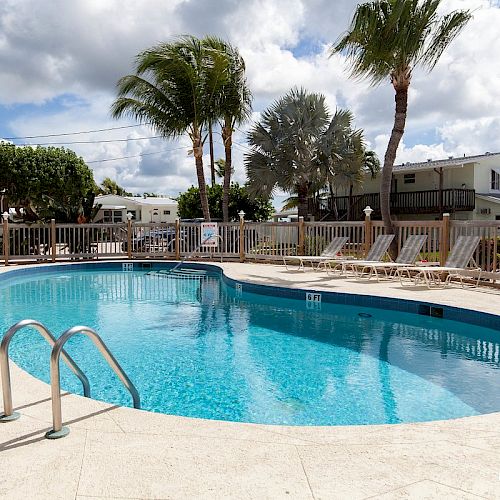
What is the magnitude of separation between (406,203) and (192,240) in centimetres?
1189

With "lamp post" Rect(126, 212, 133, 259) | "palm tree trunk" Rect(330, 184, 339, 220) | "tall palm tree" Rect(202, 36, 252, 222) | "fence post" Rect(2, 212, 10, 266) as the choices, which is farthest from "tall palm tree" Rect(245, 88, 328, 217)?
"fence post" Rect(2, 212, 10, 266)

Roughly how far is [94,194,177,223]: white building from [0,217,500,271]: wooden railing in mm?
16541

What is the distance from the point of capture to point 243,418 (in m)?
4.29

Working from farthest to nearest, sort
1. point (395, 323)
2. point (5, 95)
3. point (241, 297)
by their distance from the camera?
point (5, 95) → point (241, 297) → point (395, 323)

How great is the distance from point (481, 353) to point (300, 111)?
15264mm

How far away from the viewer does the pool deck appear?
2.34 metres

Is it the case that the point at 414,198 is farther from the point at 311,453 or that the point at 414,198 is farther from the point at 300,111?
the point at 311,453

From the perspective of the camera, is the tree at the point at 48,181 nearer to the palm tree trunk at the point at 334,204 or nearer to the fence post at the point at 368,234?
the palm tree trunk at the point at 334,204

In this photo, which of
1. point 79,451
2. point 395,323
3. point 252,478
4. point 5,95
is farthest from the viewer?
point 5,95

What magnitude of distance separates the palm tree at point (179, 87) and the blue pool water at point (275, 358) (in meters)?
9.47

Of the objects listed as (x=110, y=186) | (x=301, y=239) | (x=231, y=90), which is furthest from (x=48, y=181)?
(x=110, y=186)

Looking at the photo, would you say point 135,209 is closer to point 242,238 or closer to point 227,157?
point 227,157

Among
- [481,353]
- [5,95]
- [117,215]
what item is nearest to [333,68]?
[481,353]

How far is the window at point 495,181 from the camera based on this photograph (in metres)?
23.8
